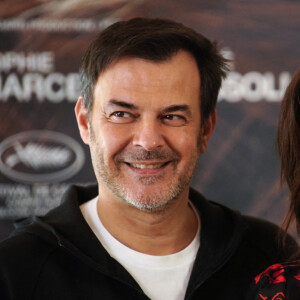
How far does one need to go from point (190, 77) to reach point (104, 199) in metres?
0.36

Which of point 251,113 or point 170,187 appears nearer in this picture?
point 170,187

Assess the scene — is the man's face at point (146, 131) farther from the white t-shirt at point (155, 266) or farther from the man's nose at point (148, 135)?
the white t-shirt at point (155, 266)

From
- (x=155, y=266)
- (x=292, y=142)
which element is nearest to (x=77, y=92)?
(x=155, y=266)

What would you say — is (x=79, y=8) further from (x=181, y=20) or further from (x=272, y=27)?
(x=272, y=27)

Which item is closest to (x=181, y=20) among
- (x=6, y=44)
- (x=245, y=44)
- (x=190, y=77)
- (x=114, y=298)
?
(x=245, y=44)

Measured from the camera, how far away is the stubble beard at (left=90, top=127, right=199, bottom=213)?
1510mm

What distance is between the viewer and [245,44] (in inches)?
98.2

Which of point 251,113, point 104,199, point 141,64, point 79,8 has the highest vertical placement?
point 141,64

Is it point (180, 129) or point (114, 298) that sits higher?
point (180, 129)

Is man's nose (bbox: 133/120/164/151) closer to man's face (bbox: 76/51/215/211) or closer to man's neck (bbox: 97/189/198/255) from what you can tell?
man's face (bbox: 76/51/215/211)

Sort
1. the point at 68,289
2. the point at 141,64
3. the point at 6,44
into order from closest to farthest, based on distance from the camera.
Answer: the point at 68,289 < the point at 141,64 < the point at 6,44

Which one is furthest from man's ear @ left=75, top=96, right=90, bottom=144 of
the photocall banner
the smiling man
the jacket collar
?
the photocall banner

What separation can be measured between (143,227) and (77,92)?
1014 mm

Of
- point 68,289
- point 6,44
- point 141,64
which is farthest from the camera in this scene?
point 6,44
